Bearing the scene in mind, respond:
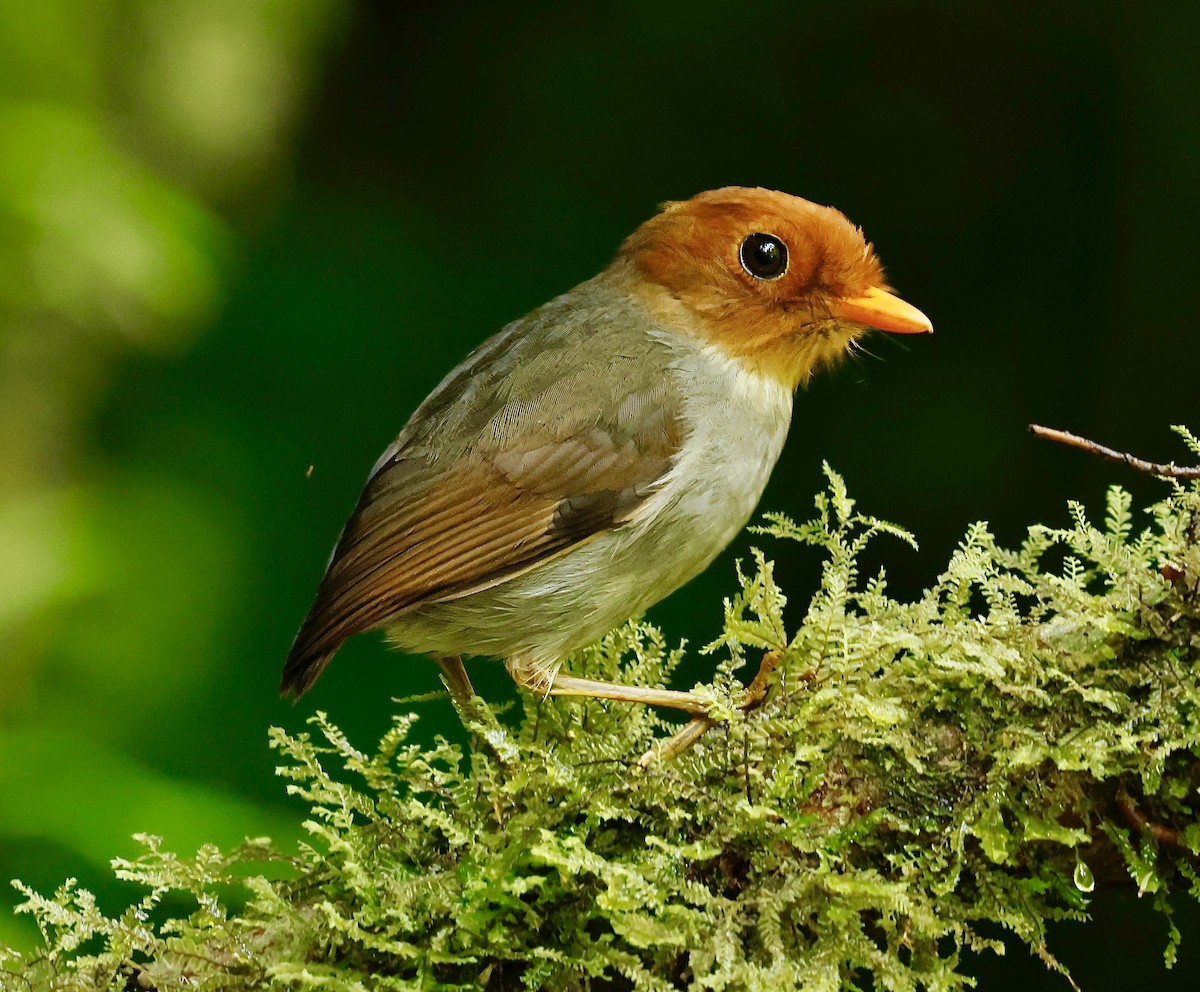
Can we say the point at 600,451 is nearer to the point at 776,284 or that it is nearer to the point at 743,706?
the point at 776,284

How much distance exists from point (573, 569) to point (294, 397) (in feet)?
5.99

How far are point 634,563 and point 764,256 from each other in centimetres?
63

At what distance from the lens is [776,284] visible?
2371 millimetres

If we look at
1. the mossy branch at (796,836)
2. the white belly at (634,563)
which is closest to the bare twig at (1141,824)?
the mossy branch at (796,836)

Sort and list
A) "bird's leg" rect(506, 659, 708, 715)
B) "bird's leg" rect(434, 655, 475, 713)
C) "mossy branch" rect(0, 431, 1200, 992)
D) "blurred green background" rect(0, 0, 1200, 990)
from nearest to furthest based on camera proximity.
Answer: "mossy branch" rect(0, 431, 1200, 992) < "bird's leg" rect(506, 659, 708, 715) < "bird's leg" rect(434, 655, 475, 713) < "blurred green background" rect(0, 0, 1200, 990)

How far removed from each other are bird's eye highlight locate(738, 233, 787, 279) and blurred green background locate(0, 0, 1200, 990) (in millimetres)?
1478

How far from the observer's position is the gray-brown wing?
2148mm

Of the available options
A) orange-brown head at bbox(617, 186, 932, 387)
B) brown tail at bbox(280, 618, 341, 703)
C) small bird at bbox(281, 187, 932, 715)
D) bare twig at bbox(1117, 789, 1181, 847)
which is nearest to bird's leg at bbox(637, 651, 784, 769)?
small bird at bbox(281, 187, 932, 715)

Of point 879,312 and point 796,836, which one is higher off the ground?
point 879,312

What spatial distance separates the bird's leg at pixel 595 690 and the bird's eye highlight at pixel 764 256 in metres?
0.81

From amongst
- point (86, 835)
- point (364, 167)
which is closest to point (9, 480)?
point (86, 835)

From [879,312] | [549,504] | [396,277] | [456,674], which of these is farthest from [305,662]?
[396,277]

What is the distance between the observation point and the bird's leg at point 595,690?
1815 millimetres

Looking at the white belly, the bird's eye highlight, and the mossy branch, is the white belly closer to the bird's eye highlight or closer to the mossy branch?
the bird's eye highlight
